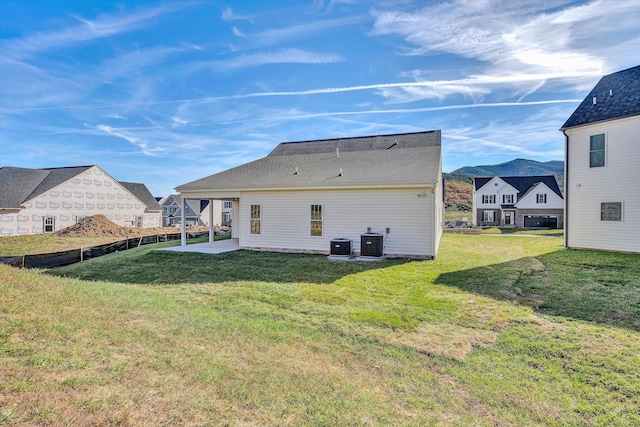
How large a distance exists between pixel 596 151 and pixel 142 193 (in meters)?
48.8

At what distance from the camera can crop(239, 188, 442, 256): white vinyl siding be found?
1162 cm

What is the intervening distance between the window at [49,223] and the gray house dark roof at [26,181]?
2.36 m

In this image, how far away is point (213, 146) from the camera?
79.9ft

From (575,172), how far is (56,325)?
17.8 meters

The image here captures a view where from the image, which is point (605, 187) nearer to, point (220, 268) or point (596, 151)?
point (596, 151)

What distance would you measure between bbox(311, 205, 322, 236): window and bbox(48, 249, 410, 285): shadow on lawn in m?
1.08

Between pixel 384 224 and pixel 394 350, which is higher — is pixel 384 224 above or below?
above

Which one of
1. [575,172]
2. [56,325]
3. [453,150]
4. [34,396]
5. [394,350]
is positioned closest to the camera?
[34,396]

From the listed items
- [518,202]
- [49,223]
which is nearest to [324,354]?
[49,223]

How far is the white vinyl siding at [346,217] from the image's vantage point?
11625mm

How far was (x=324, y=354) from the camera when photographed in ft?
13.5

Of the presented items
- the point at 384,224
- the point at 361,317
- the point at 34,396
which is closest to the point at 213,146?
the point at 384,224

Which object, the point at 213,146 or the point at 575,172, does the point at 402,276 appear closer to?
the point at 575,172

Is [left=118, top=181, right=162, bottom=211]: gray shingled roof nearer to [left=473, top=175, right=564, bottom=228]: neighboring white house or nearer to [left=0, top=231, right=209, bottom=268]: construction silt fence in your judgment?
[left=0, top=231, right=209, bottom=268]: construction silt fence
